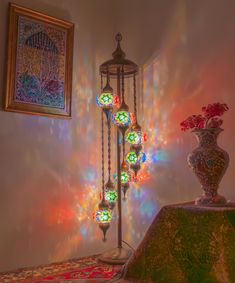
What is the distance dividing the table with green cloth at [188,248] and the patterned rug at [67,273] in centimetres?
28

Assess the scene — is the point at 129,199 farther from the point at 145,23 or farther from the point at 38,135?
the point at 145,23

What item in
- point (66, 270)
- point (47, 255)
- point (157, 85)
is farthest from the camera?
point (157, 85)

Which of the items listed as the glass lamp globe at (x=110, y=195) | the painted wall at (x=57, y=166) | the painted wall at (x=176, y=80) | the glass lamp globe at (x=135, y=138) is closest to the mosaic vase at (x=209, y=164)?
the painted wall at (x=176, y=80)

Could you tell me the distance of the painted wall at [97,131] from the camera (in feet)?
7.93

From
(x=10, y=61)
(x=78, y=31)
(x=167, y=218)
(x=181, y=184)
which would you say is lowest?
(x=167, y=218)

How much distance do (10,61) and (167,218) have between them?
1.60 m

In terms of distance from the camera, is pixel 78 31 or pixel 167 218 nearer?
pixel 167 218

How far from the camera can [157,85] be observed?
2.82 m

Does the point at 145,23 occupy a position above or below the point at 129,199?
above

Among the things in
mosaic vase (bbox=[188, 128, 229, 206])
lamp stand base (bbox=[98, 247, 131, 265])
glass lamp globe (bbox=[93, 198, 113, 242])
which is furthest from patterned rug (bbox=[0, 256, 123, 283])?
mosaic vase (bbox=[188, 128, 229, 206])

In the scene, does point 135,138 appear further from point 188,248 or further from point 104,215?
point 188,248

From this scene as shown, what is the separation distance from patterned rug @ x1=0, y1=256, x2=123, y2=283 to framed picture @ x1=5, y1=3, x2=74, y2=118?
1151 millimetres

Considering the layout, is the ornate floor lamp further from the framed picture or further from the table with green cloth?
the table with green cloth

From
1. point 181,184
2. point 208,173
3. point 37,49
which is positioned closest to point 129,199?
point 181,184
